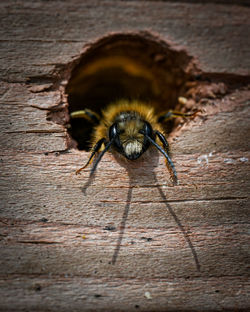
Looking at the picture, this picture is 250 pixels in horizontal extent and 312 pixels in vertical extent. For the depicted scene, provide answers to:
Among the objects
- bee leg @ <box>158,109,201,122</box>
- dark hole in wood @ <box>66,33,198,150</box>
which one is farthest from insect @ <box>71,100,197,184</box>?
dark hole in wood @ <box>66,33,198,150</box>

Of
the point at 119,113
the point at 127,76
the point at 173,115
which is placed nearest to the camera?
the point at 173,115

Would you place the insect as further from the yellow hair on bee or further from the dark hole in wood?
the dark hole in wood

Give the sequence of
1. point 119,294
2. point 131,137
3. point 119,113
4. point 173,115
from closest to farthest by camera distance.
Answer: point 119,294 → point 131,137 → point 173,115 → point 119,113

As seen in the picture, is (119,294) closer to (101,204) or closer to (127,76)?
(101,204)

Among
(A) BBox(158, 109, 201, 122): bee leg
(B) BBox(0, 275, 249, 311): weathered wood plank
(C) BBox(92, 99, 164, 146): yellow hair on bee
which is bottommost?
(B) BBox(0, 275, 249, 311): weathered wood plank

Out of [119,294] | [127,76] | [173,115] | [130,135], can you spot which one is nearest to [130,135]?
[130,135]

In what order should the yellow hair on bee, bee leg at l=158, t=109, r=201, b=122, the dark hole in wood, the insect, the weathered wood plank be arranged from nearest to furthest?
the weathered wood plank < the insect < bee leg at l=158, t=109, r=201, b=122 < the dark hole in wood < the yellow hair on bee

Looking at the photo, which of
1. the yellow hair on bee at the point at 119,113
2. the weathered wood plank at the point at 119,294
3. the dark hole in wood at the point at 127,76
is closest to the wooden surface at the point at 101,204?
the weathered wood plank at the point at 119,294
